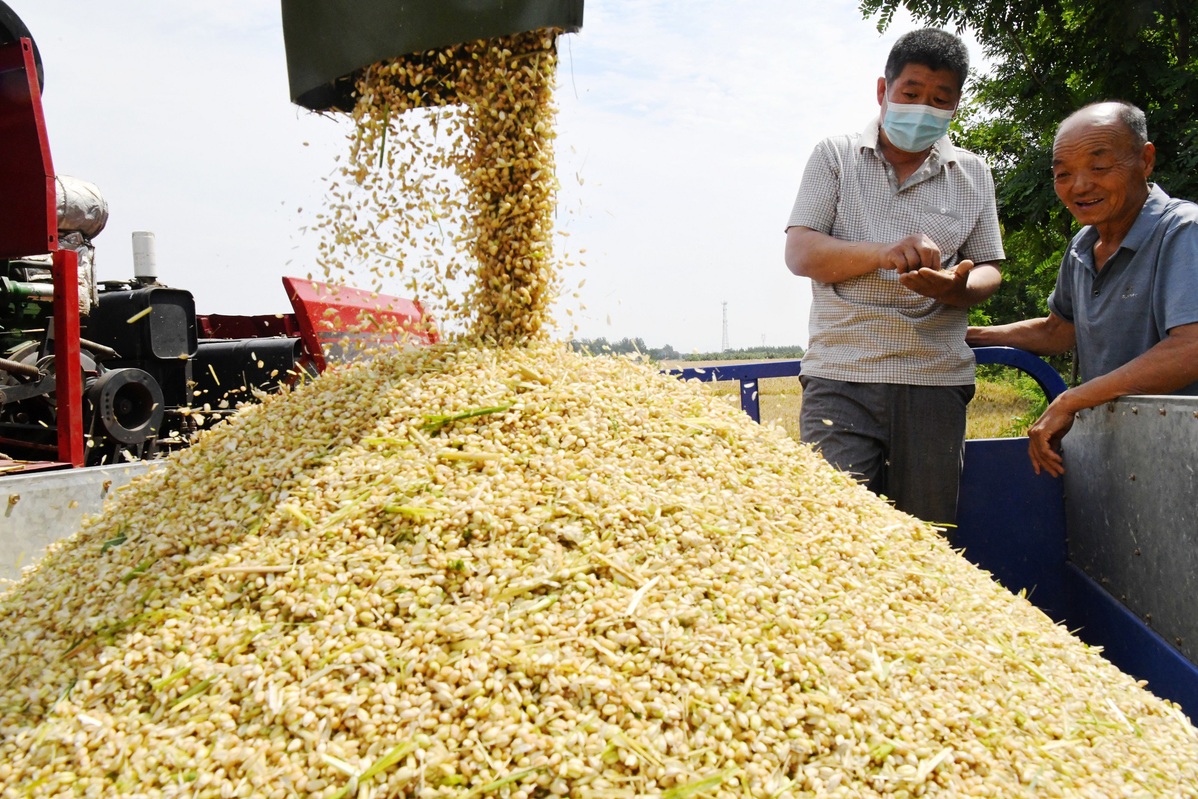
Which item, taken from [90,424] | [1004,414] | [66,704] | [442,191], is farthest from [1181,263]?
[1004,414]

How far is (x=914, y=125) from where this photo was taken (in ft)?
8.45

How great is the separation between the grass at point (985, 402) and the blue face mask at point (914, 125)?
0.83 meters

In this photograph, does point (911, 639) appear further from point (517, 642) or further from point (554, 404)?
point (554, 404)

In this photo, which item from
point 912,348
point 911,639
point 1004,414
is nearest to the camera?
point 911,639

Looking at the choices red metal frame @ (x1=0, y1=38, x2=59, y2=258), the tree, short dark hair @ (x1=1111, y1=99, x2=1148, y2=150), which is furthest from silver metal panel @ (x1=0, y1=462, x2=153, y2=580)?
the tree

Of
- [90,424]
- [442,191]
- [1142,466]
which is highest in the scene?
[442,191]

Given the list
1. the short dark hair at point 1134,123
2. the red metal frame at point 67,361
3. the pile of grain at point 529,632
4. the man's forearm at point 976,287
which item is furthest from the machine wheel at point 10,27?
the short dark hair at point 1134,123

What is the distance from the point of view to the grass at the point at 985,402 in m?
2.95

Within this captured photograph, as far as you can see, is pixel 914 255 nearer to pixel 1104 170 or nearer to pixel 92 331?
pixel 1104 170

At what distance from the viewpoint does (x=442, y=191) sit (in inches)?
94.7

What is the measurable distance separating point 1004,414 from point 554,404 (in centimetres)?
1325

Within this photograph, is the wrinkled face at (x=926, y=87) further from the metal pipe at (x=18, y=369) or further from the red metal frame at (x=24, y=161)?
the metal pipe at (x=18, y=369)

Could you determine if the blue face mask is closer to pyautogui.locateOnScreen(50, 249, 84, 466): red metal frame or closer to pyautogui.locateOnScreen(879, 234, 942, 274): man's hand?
pyautogui.locateOnScreen(879, 234, 942, 274): man's hand

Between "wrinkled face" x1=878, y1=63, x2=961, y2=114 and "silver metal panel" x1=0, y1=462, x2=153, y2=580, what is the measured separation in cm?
246
